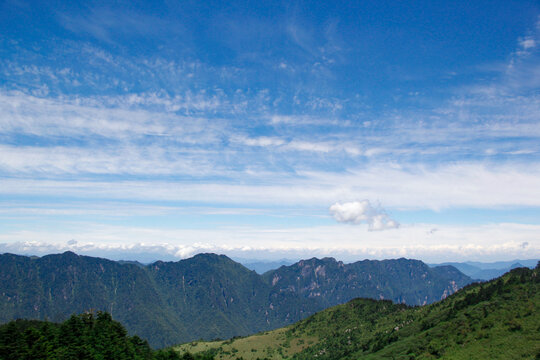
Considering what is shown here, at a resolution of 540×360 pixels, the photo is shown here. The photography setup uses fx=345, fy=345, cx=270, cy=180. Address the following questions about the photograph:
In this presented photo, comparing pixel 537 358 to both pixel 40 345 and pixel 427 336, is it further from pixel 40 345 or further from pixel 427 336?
pixel 40 345

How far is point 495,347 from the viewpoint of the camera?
14162 centimetres

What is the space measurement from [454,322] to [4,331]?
629ft

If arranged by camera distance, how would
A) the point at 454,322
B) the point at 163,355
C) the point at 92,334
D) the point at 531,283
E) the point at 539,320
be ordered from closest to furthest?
1. the point at 92,334
2. the point at 163,355
3. the point at 539,320
4. the point at 454,322
5. the point at 531,283

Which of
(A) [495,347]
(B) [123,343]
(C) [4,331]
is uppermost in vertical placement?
(C) [4,331]

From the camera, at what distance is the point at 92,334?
121 metres

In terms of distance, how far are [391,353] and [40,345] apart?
157 metres

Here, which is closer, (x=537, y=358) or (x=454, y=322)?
(x=537, y=358)

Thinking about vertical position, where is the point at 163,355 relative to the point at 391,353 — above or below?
above

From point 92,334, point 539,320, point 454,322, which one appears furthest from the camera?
point 454,322

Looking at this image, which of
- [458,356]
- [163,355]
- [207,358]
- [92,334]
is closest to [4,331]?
[92,334]

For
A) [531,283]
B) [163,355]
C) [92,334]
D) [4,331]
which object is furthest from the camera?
[531,283]

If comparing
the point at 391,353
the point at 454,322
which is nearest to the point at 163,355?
the point at 391,353

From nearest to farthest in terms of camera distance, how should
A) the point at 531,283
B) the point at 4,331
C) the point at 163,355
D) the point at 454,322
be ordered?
the point at 4,331
the point at 163,355
the point at 454,322
the point at 531,283

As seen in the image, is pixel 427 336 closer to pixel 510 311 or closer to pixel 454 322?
pixel 454 322
